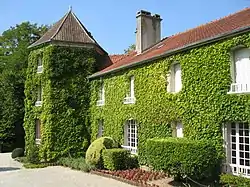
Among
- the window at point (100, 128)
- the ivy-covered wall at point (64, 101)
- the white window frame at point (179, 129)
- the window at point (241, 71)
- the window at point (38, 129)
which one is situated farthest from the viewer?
the window at point (38, 129)

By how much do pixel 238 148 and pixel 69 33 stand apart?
58.9 ft

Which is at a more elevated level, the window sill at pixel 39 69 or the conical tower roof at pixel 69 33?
the conical tower roof at pixel 69 33

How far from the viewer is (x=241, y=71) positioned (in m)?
13.5

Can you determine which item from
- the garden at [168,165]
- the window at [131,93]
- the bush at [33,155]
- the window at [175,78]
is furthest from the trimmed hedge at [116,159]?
the bush at [33,155]

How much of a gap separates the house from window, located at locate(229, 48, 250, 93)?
0.13 ft

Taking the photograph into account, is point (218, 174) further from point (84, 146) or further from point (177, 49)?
point (84, 146)

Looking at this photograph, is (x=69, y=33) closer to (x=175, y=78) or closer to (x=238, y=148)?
(x=175, y=78)

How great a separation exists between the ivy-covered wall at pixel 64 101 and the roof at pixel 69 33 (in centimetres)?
75

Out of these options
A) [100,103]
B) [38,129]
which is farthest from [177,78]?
[38,129]

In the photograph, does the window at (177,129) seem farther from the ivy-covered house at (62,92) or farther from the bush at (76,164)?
the ivy-covered house at (62,92)

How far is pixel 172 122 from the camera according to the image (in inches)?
665

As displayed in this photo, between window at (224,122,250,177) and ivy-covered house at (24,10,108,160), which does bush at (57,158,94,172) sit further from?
window at (224,122,250,177)

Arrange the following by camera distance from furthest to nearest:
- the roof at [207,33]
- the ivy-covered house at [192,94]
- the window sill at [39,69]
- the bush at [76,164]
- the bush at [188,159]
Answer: the window sill at [39,69] → the bush at [76,164] → the roof at [207,33] → the ivy-covered house at [192,94] → the bush at [188,159]

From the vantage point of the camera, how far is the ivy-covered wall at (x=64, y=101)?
24984mm
